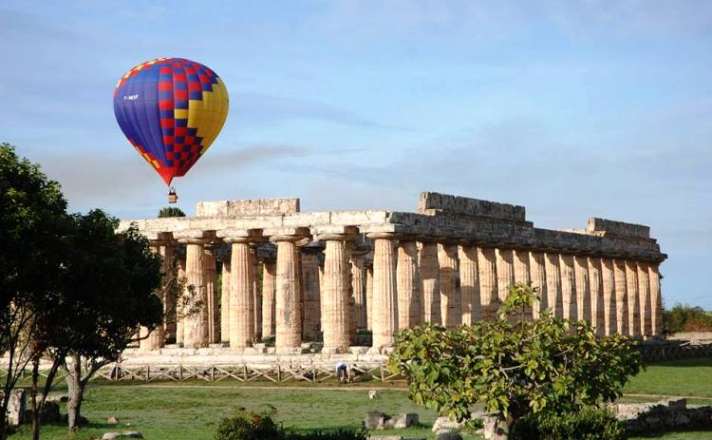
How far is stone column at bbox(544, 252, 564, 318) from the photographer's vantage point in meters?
91.0

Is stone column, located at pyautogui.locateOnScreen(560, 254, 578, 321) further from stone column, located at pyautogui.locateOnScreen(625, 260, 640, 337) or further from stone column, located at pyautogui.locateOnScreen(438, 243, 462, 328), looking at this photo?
stone column, located at pyautogui.locateOnScreen(438, 243, 462, 328)

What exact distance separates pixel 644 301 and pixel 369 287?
897 inches

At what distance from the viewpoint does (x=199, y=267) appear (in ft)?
256

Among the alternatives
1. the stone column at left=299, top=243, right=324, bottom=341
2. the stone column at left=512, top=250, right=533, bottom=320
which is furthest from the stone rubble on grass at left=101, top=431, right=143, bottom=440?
the stone column at left=512, top=250, right=533, bottom=320

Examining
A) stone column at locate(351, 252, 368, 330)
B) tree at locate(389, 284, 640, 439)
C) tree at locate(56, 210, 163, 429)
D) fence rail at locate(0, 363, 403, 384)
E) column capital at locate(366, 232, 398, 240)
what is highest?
column capital at locate(366, 232, 398, 240)

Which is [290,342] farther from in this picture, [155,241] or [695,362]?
[695,362]

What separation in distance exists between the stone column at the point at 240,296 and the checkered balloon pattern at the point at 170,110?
6.77 metres

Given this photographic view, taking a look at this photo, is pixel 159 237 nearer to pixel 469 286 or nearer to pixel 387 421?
pixel 469 286

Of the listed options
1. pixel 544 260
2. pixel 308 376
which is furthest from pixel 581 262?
pixel 308 376

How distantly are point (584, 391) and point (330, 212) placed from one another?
3927cm

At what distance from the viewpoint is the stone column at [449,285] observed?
8094 cm

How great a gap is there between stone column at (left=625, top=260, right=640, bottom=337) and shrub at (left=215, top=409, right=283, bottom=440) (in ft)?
226

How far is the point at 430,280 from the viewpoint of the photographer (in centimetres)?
7706

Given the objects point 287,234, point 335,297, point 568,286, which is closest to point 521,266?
point 568,286
